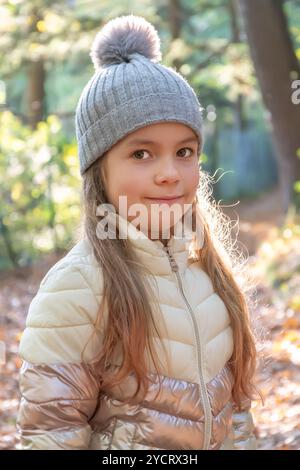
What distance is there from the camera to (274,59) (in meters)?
10.8

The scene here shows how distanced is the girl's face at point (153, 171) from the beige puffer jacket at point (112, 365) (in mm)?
98

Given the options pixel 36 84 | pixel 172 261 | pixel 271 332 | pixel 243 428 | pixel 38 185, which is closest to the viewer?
pixel 172 261

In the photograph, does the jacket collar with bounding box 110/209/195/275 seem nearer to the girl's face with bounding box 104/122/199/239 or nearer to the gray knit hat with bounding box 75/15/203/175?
the girl's face with bounding box 104/122/199/239

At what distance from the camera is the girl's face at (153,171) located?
2.47 m

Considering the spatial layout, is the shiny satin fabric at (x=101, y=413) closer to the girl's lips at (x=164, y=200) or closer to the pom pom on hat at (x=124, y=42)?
the girl's lips at (x=164, y=200)

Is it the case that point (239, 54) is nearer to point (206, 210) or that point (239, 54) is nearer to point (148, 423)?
point (206, 210)

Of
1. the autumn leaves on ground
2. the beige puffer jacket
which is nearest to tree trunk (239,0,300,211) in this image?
the autumn leaves on ground

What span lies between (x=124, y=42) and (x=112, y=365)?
1.19 metres

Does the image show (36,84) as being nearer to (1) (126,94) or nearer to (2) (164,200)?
(1) (126,94)

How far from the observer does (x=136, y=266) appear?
2.51 metres

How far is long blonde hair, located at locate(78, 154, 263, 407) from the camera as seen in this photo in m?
2.37

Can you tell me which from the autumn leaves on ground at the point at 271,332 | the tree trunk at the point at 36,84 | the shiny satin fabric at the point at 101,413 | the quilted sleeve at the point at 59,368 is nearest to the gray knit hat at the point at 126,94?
the quilted sleeve at the point at 59,368

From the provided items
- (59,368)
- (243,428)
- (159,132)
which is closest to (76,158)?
(243,428)
